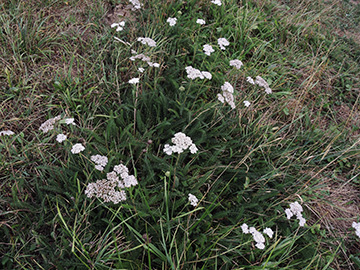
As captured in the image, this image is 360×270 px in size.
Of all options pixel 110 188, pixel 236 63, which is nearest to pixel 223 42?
pixel 236 63

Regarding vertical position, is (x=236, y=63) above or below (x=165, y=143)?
above

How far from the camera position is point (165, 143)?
228 cm

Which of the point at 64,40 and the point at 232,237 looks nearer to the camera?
the point at 232,237

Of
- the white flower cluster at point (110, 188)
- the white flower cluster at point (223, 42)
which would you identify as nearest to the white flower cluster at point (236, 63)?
the white flower cluster at point (223, 42)

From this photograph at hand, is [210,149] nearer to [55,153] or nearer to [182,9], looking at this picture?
[55,153]

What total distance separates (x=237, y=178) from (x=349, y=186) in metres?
1.30

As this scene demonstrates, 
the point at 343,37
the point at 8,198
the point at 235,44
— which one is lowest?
the point at 8,198

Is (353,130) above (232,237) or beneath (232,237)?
above

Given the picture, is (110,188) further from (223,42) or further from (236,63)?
(223,42)

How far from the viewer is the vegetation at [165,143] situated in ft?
5.78

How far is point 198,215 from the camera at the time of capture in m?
1.97

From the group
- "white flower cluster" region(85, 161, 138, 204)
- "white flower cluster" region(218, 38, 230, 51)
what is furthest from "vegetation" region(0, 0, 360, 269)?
"white flower cluster" region(218, 38, 230, 51)

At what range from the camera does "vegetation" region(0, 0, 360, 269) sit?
5.78ft

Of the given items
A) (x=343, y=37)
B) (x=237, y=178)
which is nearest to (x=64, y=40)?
(x=237, y=178)
